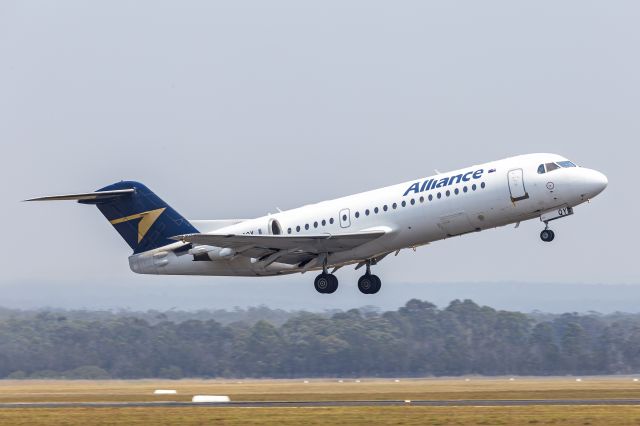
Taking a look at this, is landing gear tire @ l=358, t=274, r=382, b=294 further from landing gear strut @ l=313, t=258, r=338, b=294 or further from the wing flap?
the wing flap

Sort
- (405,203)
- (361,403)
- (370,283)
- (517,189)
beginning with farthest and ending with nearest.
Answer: (370,283)
(405,203)
(517,189)
(361,403)

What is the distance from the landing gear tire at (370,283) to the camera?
50469 mm

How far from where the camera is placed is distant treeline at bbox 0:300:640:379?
242 feet

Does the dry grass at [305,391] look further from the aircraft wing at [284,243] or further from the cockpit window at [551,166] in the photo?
the cockpit window at [551,166]

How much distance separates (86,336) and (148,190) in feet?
92.0

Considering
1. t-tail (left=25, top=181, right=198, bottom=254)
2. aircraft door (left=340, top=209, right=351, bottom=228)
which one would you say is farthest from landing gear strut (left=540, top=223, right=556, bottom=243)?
t-tail (left=25, top=181, right=198, bottom=254)

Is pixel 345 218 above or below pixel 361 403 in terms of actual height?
above

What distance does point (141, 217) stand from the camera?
170 feet

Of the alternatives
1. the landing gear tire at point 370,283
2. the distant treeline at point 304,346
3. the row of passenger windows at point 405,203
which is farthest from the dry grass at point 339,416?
the distant treeline at point 304,346

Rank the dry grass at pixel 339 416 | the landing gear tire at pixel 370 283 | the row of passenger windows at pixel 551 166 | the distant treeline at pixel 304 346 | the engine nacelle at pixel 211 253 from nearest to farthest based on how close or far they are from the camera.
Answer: the dry grass at pixel 339 416, the row of passenger windows at pixel 551 166, the engine nacelle at pixel 211 253, the landing gear tire at pixel 370 283, the distant treeline at pixel 304 346

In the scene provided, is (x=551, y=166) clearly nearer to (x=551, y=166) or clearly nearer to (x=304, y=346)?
(x=551, y=166)

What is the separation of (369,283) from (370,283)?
41 millimetres

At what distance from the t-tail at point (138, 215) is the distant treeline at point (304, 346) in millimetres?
20576

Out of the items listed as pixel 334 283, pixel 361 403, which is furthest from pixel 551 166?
pixel 361 403
